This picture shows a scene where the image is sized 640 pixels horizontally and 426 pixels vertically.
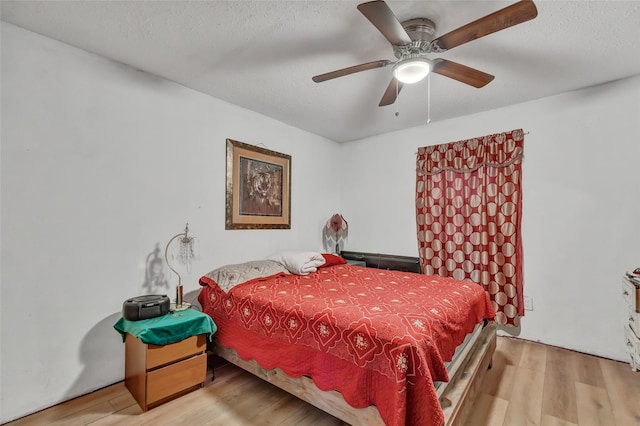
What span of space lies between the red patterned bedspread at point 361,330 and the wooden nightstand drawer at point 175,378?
262 millimetres

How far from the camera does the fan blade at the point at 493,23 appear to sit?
1.34m

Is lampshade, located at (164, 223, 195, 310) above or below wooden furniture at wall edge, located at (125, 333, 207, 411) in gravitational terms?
above

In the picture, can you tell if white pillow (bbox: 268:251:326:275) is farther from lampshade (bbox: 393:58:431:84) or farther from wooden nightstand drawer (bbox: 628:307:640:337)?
wooden nightstand drawer (bbox: 628:307:640:337)

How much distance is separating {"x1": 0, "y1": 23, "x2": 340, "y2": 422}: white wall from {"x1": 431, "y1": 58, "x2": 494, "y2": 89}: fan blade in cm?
213

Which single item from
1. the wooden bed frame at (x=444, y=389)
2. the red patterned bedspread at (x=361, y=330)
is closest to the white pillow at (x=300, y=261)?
the red patterned bedspread at (x=361, y=330)

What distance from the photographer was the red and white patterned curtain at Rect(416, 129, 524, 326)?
9.89 ft

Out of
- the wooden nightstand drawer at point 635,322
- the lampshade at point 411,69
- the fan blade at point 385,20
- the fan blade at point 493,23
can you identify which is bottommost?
the wooden nightstand drawer at point 635,322

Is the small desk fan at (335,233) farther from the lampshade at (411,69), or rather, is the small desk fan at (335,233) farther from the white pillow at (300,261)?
the lampshade at (411,69)

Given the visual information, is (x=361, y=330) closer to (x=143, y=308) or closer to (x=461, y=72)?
(x=143, y=308)

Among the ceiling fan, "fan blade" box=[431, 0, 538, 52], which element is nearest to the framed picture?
the ceiling fan

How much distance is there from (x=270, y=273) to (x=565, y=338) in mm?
2887

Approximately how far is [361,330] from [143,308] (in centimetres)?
149

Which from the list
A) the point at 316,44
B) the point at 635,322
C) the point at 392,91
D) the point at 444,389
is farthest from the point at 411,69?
the point at 635,322

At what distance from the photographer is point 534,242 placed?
2.97 meters
